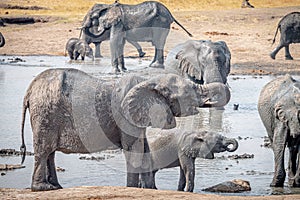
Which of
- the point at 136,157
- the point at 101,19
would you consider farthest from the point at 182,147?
the point at 101,19

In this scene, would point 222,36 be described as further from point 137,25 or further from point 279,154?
point 279,154

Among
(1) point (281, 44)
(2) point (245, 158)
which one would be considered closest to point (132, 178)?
(2) point (245, 158)

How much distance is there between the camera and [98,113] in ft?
23.8

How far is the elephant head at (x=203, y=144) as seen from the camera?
797 cm

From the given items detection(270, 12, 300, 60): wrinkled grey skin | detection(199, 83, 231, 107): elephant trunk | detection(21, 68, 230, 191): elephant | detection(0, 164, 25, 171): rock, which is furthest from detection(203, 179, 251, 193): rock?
detection(270, 12, 300, 60): wrinkled grey skin

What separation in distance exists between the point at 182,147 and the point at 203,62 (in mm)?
4614

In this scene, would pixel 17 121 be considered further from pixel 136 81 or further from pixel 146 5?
pixel 146 5

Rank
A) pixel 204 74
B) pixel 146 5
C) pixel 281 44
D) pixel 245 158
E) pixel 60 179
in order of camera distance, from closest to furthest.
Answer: pixel 60 179, pixel 245 158, pixel 204 74, pixel 146 5, pixel 281 44

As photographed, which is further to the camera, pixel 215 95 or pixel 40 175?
pixel 40 175

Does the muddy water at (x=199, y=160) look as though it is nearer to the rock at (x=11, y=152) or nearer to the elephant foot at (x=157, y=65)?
the rock at (x=11, y=152)

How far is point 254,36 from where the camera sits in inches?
894

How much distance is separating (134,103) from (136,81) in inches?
8.5

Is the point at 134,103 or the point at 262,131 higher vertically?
the point at 134,103

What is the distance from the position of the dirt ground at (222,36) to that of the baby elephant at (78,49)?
1.41 m
